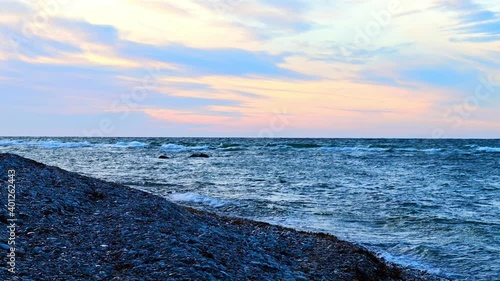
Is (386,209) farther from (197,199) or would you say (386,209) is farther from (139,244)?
(139,244)

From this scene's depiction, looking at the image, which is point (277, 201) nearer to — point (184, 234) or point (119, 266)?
point (184, 234)

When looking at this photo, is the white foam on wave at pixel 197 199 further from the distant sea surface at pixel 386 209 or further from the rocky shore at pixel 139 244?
the rocky shore at pixel 139 244

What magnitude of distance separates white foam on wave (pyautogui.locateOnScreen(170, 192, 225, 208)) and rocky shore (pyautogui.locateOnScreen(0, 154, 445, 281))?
7.23 meters

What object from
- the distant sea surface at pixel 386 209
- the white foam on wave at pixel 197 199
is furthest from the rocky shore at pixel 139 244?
the white foam on wave at pixel 197 199

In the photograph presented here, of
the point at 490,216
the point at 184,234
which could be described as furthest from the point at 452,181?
the point at 184,234

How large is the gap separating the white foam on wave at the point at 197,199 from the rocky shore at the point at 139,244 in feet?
23.7

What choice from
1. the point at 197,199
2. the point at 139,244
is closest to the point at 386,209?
the point at 197,199

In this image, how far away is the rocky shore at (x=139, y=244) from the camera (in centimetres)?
741

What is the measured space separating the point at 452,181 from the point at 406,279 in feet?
83.6

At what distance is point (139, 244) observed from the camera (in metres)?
8.42

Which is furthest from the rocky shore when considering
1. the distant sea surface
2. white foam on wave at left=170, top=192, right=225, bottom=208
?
white foam on wave at left=170, top=192, right=225, bottom=208

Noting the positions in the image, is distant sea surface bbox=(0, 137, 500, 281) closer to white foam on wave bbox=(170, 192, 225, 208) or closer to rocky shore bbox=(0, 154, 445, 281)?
white foam on wave bbox=(170, 192, 225, 208)

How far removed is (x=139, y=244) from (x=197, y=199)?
1297cm

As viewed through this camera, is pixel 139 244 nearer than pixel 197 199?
Yes
